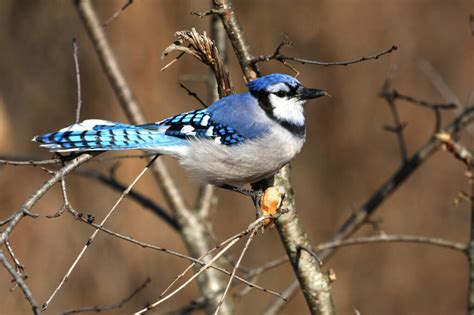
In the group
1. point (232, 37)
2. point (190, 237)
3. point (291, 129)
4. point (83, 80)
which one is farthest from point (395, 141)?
point (232, 37)

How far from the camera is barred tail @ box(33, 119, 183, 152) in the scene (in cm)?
248

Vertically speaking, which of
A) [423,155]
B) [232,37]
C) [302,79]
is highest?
[302,79]

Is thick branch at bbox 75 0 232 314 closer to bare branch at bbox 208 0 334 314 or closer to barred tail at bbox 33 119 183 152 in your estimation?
barred tail at bbox 33 119 183 152

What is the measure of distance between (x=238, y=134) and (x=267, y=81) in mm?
279

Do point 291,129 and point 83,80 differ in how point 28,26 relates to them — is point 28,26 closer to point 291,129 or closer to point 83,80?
point 83,80

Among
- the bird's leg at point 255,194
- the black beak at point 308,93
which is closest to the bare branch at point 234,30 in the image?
the black beak at point 308,93

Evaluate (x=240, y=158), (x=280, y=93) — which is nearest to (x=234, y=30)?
(x=280, y=93)

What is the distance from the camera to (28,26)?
23.1 ft

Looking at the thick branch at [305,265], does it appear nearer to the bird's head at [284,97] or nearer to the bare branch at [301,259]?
the bare branch at [301,259]

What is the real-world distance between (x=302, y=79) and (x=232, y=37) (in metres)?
4.02

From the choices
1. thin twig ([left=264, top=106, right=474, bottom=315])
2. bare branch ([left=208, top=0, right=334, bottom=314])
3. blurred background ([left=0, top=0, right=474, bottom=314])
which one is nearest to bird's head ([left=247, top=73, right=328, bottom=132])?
bare branch ([left=208, top=0, right=334, bottom=314])

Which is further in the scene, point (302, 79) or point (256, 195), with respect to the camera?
point (302, 79)

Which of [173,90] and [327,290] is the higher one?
[173,90]

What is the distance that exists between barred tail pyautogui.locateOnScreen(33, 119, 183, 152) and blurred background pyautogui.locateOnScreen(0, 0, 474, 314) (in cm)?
368
